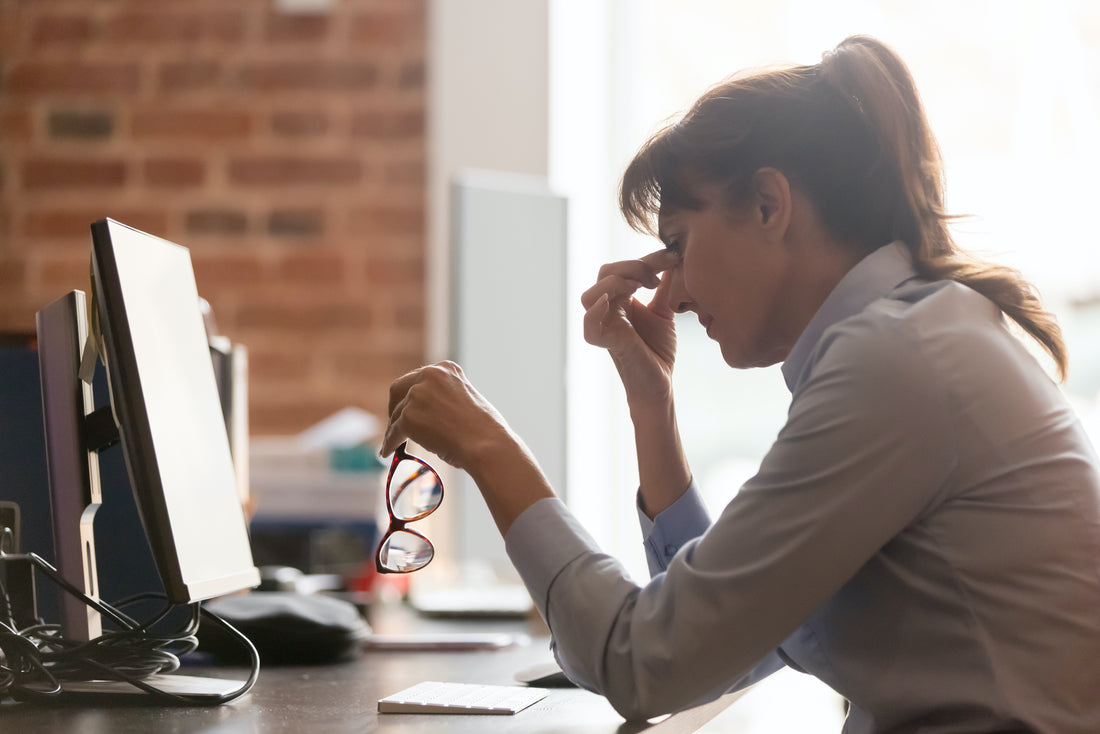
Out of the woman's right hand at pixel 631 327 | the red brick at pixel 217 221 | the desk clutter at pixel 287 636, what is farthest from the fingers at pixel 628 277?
the red brick at pixel 217 221

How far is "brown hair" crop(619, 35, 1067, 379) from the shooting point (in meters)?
1.06

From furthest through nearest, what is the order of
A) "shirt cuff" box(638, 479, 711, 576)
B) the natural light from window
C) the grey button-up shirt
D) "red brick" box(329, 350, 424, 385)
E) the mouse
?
"red brick" box(329, 350, 424, 385)
the natural light from window
the mouse
"shirt cuff" box(638, 479, 711, 576)
the grey button-up shirt

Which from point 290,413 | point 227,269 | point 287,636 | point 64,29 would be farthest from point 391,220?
point 287,636

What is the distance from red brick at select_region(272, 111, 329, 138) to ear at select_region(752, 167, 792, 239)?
205cm

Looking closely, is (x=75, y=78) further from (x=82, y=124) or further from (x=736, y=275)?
(x=736, y=275)

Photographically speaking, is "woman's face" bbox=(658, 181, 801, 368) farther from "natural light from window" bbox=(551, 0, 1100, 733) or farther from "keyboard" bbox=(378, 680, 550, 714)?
"natural light from window" bbox=(551, 0, 1100, 733)

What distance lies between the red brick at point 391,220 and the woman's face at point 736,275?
1787 mm

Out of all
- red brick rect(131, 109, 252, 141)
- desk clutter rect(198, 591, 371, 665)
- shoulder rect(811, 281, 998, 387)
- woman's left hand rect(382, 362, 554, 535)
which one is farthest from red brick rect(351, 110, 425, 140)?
shoulder rect(811, 281, 998, 387)

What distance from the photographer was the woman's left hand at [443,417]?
1.06 meters

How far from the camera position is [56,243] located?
296 centimetres

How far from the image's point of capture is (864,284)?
105 cm

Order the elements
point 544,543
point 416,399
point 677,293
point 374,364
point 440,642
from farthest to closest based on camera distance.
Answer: point 374,364, point 440,642, point 677,293, point 416,399, point 544,543

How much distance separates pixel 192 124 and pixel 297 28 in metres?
0.37

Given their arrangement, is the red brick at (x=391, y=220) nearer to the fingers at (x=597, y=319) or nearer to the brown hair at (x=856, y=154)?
the fingers at (x=597, y=319)
